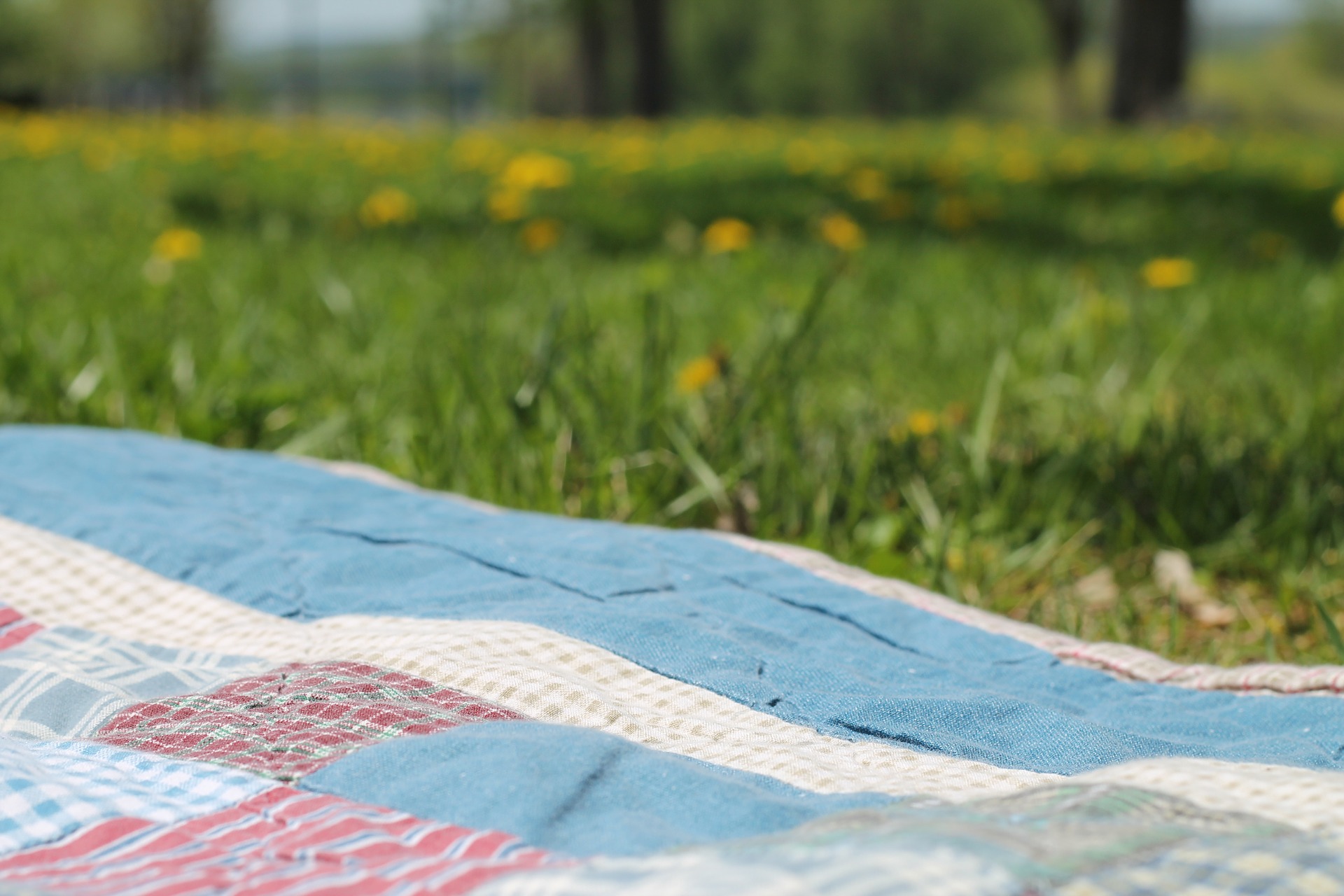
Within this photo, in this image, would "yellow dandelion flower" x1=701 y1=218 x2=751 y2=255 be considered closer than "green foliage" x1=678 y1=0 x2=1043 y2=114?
Yes

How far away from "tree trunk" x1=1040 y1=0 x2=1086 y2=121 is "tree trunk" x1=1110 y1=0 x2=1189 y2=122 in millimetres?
11103

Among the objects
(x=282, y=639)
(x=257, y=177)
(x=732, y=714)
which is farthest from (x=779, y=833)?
(x=257, y=177)

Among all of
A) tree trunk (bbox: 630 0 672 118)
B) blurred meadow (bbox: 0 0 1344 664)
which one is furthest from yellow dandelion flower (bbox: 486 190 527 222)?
tree trunk (bbox: 630 0 672 118)

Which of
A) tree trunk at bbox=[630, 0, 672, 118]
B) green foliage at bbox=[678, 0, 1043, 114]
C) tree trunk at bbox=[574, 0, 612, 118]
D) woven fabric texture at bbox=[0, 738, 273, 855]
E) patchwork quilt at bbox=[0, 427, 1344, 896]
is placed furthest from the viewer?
green foliage at bbox=[678, 0, 1043, 114]

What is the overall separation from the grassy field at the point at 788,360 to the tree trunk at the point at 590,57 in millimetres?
14835

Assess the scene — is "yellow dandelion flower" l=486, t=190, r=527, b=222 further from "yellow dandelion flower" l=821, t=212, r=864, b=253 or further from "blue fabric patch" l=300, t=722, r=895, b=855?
"blue fabric patch" l=300, t=722, r=895, b=855

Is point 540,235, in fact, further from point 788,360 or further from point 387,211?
point 788,360

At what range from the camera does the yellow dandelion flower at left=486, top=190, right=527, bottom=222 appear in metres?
4.13

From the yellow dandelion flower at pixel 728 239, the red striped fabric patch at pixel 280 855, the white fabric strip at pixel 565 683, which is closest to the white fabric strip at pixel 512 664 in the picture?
the white fabric strip at pixel 565 683

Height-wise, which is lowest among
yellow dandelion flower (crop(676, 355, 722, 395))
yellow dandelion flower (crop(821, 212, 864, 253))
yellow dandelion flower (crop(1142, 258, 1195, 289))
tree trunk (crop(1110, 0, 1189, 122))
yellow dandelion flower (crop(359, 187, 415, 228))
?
yellow dandelion flower (crop(676, 355, 722, 395))

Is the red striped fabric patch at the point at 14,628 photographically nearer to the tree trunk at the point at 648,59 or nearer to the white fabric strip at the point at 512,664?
the white fabric strip at the point at 512,664

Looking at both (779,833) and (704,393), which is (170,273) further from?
(779,833)

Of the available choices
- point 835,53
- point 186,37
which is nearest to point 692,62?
point 835,53

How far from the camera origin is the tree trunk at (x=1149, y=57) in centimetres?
1248
